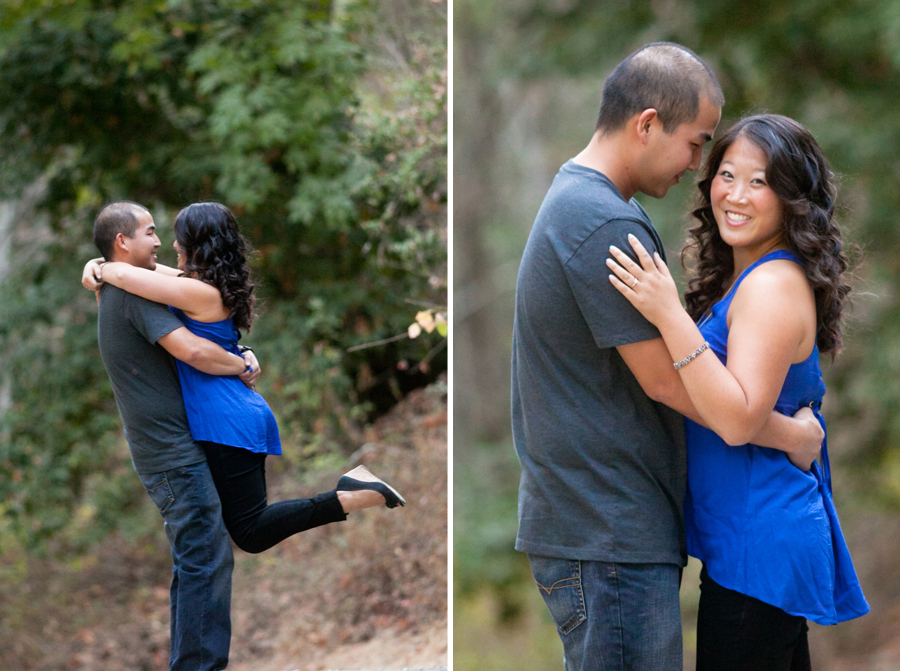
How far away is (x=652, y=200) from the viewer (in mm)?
6242

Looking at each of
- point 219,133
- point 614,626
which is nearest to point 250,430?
point 614,626

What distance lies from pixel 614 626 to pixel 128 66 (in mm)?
6400

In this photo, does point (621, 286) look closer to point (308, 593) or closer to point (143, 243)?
point (143, 243)

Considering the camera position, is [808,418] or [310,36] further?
[310,36]

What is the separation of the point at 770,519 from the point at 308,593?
16.9 feet

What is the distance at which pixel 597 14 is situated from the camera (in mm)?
6797

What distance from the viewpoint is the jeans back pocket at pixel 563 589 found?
1995 millimetres

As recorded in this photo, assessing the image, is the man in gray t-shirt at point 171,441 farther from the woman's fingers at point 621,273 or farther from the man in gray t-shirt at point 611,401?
the woman's fingers at point 621,273

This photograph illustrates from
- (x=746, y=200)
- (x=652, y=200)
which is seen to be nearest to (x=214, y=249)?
(x=746, y=200)

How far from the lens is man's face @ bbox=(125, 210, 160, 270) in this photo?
2469 mm

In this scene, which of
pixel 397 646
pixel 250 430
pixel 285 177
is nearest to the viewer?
pixel 250 430

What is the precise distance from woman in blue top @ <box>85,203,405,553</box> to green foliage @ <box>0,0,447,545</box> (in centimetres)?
293

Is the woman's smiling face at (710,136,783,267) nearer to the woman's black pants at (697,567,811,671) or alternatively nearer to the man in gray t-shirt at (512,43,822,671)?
the man in gray t-shirt at (512,43,822,671)

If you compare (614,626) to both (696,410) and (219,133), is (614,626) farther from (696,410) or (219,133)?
(219,133)
